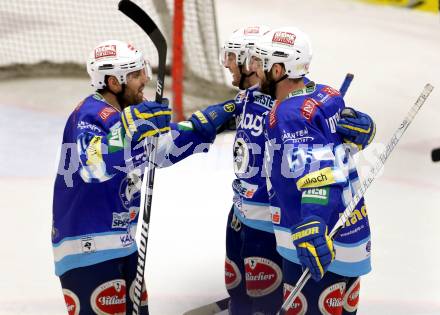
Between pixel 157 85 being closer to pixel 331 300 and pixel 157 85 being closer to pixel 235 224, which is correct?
pixel 235 224

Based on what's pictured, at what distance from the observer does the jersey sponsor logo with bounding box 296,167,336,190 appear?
3.00 metres

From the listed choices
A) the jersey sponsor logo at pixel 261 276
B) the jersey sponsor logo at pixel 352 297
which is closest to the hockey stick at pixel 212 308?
the jersey sponsor logo at pixel 261 276

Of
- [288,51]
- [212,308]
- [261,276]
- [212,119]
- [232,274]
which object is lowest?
[212,308]

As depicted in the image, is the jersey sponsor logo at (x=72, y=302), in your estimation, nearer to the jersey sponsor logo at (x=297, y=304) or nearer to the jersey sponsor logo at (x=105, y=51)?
the jersey sponsor logo at (x=297, y=304)

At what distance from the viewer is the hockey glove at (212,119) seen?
366cm

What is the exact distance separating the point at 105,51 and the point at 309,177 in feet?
2.94

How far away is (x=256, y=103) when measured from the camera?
3.54 metres

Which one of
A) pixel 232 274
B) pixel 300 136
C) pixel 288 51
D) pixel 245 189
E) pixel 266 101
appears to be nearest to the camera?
pixel 300 136

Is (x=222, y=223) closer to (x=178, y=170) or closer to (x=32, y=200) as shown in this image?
(x=178, y=170)

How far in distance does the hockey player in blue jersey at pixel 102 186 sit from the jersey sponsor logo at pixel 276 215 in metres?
0.52

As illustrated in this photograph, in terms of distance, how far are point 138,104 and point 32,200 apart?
2.35m

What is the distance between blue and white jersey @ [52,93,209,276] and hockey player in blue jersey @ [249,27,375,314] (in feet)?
1.75

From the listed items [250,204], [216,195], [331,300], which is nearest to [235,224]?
[250,204]

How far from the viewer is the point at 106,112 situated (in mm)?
3172
